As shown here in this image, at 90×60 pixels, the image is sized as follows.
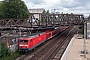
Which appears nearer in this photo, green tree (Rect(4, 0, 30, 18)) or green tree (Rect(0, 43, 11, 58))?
green tree (Rect(0, 43, 11, 58))

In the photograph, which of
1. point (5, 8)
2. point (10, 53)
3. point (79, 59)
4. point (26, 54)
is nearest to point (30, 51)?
point (26, 54)

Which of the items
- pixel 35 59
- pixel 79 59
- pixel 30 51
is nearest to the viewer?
pixel 79 59

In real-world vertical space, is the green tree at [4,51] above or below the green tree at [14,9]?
below

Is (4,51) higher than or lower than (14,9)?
lower

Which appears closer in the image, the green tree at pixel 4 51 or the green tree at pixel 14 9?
Answer: the green tree at pixel 4 51

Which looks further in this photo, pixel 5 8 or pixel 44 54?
Result: pixel 5 8

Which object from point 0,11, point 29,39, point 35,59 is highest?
point 0,11

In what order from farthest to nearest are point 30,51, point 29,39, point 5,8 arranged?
point 5,8 → point 30,51 → point 29,39

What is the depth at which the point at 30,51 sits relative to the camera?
37656mm

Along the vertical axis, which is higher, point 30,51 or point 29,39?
point 29,39

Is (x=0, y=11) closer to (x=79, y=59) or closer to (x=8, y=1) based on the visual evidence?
(x=8, y=1)

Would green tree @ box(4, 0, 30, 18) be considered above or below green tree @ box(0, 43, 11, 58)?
above

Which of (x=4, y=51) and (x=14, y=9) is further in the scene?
(x=14, y=9)

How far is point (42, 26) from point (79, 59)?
95.6 ft
